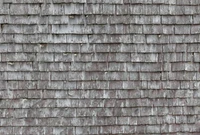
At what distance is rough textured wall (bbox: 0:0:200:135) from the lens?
3.12 m

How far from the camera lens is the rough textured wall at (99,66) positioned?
3.12 meters

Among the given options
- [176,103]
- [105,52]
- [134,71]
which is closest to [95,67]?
[105,52]

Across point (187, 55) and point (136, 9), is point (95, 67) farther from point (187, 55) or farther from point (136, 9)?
point (187, 55)

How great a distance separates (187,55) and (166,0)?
63 cm

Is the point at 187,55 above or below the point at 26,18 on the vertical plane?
below

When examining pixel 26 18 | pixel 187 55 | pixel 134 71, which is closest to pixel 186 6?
pixel 187 55

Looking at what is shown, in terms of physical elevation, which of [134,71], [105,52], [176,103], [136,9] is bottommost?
[176,103]

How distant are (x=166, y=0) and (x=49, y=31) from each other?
127 centimetres

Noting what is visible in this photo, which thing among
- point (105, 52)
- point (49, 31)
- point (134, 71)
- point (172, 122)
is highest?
point (49, 31)

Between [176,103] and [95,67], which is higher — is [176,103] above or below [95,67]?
below

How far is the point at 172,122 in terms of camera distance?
3277 mm

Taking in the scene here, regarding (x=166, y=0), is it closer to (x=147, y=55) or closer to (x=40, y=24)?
(x=147, y=55)

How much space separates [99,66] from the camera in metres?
3.18

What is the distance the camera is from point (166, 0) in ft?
10.5
